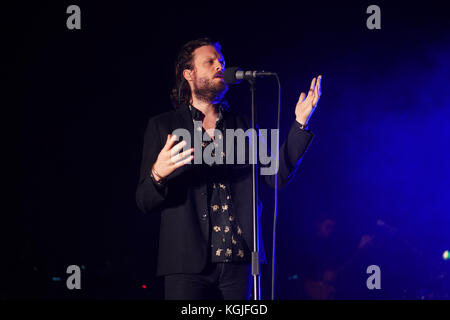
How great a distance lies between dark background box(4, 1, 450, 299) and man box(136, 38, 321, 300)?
1641 mm

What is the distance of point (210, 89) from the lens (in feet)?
9.35

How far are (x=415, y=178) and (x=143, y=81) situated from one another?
2629 millimetres

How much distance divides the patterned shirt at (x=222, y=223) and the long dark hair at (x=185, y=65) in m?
0.55

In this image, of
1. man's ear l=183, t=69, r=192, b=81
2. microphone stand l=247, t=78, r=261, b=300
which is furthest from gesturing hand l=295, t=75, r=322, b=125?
man's ear l=183, t=69, r=192, b=81

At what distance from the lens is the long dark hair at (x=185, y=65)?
3056 millimetres

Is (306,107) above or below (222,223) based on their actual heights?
above

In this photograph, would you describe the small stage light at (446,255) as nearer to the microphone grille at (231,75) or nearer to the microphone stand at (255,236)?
the microphone stand at (255,236)

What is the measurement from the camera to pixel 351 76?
4.83 meters

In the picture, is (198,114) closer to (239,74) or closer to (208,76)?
(208,76)

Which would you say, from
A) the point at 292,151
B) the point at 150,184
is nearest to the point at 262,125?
the point at 292,151

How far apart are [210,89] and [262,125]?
186 centimetres

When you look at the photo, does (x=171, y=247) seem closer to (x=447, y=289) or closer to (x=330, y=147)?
(x=330, y=147)

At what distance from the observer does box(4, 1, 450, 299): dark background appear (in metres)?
4.02

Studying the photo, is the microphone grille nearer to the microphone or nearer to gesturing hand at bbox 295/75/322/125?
the microphone
